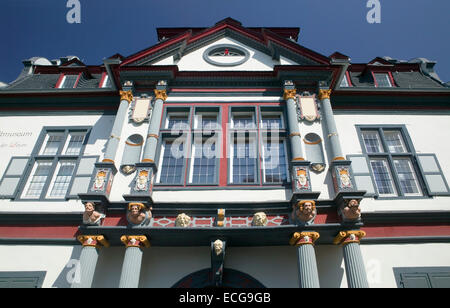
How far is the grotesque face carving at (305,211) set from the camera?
29.5 feet

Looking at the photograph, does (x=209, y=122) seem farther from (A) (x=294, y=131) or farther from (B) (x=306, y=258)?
(B) (x=306, y=258)

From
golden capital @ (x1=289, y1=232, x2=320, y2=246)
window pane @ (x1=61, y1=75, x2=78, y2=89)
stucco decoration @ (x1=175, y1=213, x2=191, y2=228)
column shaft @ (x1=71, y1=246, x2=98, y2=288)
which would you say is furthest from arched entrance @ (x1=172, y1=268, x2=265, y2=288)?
window pane @ (x1=61, y1=75, x2=78, y2=89)

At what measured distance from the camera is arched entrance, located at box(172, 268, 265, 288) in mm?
9320

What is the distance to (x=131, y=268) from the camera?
872 cm

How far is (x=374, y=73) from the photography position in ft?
50.1

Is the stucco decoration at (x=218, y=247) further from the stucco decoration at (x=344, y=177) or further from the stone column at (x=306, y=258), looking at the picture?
the stucco decoration at (x=344, y=177)

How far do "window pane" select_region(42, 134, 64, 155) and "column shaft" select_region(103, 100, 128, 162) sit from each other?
3.24 metres

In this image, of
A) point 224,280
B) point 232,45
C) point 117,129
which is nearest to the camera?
point 224,280

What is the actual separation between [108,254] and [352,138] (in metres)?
9.52

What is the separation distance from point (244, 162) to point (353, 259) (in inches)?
177

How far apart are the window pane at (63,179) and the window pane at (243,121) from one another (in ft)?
21.0

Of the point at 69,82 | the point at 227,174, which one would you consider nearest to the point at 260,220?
the point at 227,174
